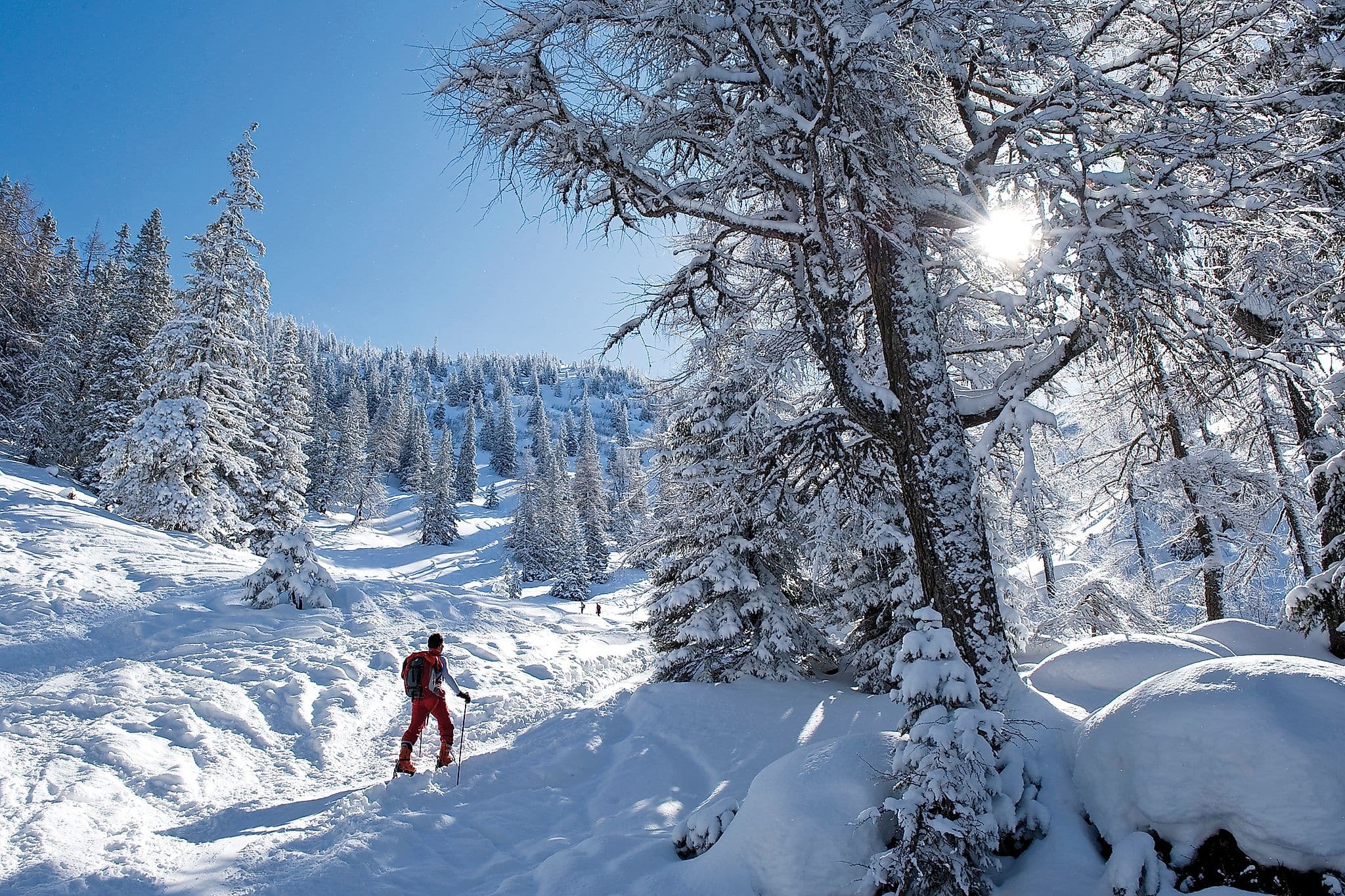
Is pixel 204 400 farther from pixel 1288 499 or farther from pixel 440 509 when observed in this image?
pixel 440 509

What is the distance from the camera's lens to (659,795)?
630 centimetres

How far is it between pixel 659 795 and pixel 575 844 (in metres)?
1.43

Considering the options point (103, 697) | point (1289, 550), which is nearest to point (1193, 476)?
point (1289, 550)

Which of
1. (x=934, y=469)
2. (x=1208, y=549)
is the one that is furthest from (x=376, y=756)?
(x=1208, y=549)

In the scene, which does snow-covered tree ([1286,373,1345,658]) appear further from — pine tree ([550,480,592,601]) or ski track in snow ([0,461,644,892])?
pine tree ([550,480,592,601])

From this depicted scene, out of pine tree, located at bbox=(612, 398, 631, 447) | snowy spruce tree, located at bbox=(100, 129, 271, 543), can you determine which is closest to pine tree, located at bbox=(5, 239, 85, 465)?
snowy spruce tree, located at bbox=(100, 129, 271, 543)

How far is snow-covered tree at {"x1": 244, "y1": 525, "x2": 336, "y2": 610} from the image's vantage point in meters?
12.4

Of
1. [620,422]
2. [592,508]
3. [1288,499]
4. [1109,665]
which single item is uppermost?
[620,422]

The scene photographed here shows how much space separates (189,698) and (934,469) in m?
9.94

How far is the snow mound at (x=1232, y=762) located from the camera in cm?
246

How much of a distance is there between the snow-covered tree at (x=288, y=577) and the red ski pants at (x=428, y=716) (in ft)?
23.9

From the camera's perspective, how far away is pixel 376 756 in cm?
832

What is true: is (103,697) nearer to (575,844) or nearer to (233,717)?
(233,717)

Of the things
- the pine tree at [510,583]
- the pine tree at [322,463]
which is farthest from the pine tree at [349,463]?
the pine tree at [510,583]
